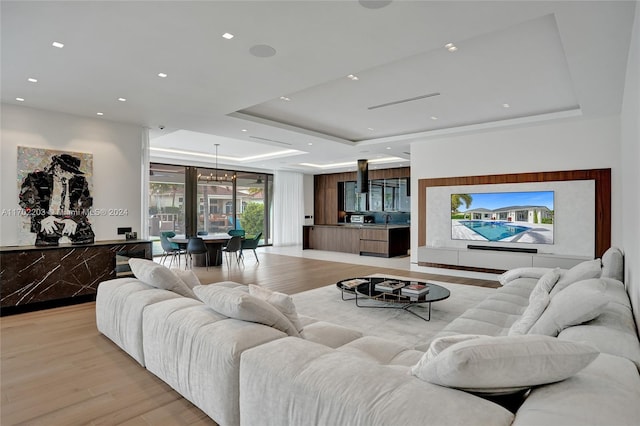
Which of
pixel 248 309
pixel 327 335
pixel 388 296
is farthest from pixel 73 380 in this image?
pixel 388 296

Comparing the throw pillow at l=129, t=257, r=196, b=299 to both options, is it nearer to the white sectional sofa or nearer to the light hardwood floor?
the white sectional sofa

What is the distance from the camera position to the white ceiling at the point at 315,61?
2.70m

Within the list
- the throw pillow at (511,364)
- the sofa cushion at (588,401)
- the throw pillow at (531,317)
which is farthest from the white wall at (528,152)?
the throw pillow at (511,364)

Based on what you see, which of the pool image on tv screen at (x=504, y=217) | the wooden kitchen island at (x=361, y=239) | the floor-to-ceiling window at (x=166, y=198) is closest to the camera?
the pool image on tv screen at (x=504, y=217)

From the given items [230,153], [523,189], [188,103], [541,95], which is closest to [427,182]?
[523,189]

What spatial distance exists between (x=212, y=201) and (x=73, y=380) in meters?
9.17

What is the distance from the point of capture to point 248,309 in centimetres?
211

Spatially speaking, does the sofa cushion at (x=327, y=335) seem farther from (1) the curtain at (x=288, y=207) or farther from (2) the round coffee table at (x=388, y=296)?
(1) the curtain at (x=288, y=207)

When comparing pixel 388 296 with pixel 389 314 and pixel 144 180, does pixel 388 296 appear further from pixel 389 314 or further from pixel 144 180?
pixel 144 180

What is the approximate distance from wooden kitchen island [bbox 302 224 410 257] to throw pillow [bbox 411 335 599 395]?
9.05 meters

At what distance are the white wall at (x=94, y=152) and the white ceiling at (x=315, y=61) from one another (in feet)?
0.81

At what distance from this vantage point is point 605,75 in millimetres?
3881

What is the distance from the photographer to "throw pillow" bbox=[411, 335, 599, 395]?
1.24m

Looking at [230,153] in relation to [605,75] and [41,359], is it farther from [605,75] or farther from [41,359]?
[605,75]
